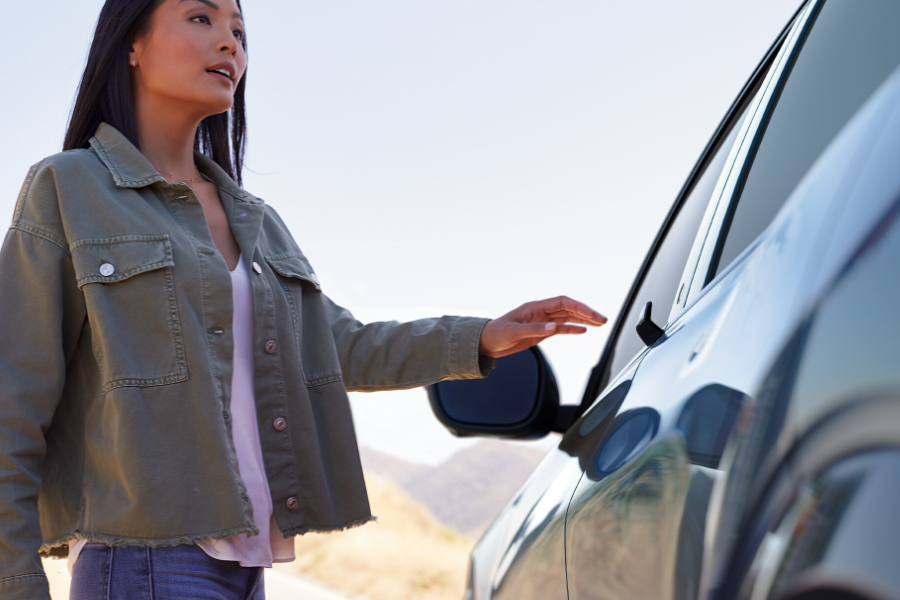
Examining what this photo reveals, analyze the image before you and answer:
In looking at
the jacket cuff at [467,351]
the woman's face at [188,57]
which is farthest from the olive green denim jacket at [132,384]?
the jacket cuff at [467,351]

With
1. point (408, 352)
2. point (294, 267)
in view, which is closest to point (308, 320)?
point (294, 267)

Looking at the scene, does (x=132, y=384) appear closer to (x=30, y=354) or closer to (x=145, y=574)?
(x=30, y=354)

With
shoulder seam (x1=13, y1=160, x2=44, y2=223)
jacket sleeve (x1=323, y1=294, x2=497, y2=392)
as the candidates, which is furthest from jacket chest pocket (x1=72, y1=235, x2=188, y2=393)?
jacket sleeve (x1=323, y1=294, x2=497, y2=392)

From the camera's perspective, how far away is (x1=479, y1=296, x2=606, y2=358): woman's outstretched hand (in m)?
1.71

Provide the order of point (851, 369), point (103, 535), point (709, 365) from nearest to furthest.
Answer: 1. point (851, 369)
2. point (709, 365)
3. point (103, 535)

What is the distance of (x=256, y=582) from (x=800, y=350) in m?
1.26

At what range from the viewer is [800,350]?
18.2 inches

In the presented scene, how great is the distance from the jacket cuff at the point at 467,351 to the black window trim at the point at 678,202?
0.76ft

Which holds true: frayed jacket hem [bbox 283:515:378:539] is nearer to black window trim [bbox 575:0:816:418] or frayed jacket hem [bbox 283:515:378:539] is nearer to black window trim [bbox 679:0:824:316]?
black window trim [bbox 575:0:816:418]

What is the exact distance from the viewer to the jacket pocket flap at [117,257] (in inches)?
57.2

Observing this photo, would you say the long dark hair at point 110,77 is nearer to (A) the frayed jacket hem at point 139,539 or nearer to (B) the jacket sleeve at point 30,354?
(B) the jacket sleeve at point 30,354

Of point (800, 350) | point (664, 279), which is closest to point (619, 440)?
point (800, 350)

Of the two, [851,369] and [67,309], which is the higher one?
[851,369]

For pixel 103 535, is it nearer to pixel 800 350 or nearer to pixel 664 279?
pixel 664 279
